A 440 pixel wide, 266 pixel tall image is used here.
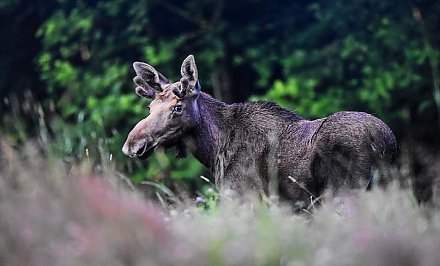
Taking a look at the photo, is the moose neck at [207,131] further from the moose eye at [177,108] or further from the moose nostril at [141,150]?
the moose nostril at [141,150]

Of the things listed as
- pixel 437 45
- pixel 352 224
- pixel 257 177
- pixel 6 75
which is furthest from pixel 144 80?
pixel 6 75

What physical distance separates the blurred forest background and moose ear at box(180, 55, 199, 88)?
9.48m

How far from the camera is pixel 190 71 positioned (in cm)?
895

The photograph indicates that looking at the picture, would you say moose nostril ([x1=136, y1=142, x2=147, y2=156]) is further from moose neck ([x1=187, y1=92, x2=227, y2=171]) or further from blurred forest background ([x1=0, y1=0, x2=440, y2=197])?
blurred forest background ([x1=0, y1=0, x2=440, y2=197])

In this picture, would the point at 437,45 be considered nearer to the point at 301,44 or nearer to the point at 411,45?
the point at 411,45

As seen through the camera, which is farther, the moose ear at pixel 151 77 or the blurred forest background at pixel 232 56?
the blurred forest background at pixel 232 56

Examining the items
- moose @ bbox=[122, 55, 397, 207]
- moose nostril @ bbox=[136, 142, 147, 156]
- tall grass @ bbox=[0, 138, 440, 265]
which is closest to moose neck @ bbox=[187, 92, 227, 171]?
moose @ bbox=[122, 55, 397, 207]

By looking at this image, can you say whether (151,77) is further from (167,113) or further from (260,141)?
(260,141)

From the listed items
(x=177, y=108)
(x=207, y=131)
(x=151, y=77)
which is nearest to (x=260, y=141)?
(x=207, y=131)

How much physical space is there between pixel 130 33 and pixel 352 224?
16433 millimetres

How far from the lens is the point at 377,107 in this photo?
19.0m

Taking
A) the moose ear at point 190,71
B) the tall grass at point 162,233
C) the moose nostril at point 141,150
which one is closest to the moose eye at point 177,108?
the moose ear at point 190,71

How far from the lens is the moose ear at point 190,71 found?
8.87 m

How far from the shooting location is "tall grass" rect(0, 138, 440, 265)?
14.4 feet
